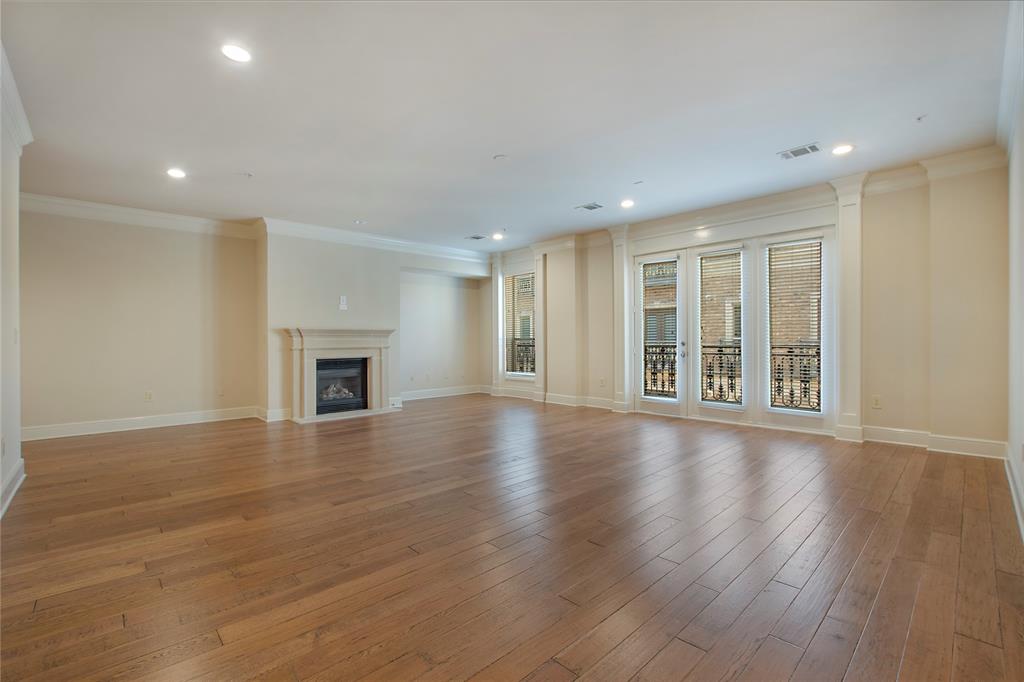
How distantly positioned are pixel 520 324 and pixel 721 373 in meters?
3.80

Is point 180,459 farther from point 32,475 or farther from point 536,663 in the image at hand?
point 536,663

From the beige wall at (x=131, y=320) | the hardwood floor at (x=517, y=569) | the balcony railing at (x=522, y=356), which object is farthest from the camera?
the balcony railing at (x=522, y=356)

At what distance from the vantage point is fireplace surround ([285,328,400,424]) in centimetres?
657

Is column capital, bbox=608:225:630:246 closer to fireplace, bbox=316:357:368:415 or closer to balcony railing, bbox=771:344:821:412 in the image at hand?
balcony railing, bbox=771:344:821:412

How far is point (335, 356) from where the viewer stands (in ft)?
22.7

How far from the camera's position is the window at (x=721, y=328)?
19.7 feet

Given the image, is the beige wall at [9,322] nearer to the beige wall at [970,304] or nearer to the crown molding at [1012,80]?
the crown molding at [1012,80]

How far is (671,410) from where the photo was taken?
667 cm

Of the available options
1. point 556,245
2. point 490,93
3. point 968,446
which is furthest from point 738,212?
point 490,93

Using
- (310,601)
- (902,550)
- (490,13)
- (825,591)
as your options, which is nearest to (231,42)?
(490,13)

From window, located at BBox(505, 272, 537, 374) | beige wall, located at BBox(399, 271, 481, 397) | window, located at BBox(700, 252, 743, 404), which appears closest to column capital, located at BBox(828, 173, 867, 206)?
window, located at BBox(700, 252, 743, 404)

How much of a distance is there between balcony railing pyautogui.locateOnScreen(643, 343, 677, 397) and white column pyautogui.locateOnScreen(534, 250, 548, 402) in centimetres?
183

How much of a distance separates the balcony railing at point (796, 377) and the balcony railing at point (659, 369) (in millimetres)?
1319

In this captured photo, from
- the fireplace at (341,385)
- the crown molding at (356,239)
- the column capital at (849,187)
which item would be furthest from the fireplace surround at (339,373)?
the column capital at (849,187)
